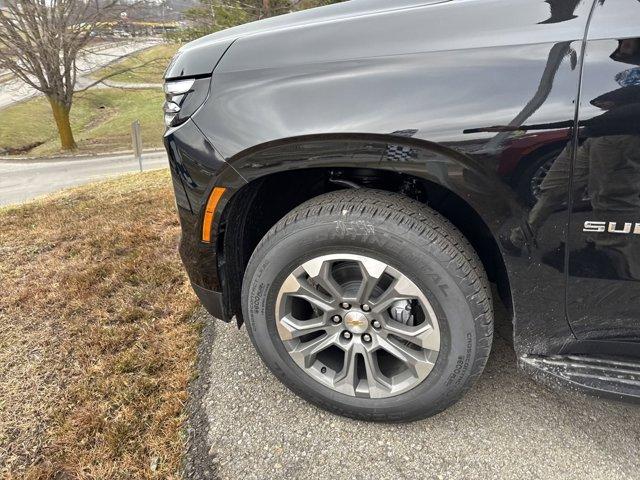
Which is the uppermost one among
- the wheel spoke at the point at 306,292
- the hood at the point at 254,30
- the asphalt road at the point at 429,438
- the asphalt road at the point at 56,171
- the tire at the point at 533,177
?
the hood at the point at 254,30

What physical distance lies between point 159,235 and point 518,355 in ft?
10.7

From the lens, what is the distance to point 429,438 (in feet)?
5.92

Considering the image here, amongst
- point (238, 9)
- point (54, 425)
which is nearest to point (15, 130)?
point (238, 9)

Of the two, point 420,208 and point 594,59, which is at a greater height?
point 594,59

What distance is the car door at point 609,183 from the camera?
124 cm

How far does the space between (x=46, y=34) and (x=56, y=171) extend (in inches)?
250

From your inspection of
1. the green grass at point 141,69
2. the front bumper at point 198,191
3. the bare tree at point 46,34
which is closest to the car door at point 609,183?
the front bumper at point 198,191

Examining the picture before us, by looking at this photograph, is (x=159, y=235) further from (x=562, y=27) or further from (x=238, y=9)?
(x=238, y=9)

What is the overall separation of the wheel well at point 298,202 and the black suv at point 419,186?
12mm

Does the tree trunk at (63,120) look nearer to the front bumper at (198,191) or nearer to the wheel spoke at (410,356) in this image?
the front bumper at (198,191)

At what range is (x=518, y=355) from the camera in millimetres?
1639

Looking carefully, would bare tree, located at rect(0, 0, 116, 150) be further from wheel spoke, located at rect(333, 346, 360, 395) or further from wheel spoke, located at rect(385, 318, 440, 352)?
wheel spoke, located at rect(385, 318, 440, 352)

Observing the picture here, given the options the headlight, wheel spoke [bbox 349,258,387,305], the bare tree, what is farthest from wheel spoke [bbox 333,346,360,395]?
the bare tree

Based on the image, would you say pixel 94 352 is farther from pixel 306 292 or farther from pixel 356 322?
pixel 356 322
